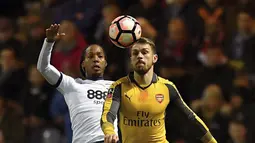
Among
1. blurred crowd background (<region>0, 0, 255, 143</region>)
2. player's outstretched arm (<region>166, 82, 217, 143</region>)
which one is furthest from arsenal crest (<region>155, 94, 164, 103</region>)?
blurred crowd background (<region>0, 0, 255, 143</region>)

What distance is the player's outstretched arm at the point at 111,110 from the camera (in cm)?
703

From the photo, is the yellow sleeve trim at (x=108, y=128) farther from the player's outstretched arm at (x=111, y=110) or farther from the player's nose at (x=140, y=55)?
the player's nose at (x=140, y=55)

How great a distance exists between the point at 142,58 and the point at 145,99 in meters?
0.40

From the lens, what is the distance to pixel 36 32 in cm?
1307

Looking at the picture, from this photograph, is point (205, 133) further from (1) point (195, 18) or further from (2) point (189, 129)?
(1) point (195, 18)

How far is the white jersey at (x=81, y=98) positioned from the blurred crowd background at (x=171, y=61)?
192cm

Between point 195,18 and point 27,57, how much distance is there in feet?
10.0

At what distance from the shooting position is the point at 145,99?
746cm

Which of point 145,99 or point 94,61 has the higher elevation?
point 94,61

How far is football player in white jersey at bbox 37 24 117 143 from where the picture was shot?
26.7 feet

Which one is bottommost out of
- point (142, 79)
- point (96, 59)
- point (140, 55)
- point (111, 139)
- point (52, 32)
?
point (111, 139)

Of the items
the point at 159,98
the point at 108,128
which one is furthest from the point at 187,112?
the point at 108,128

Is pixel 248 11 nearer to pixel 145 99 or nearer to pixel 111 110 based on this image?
pixel 145 99

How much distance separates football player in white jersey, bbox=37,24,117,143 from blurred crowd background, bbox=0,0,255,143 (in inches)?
75.2
